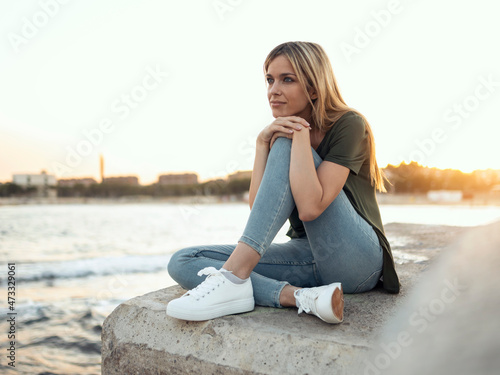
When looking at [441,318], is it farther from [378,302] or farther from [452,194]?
[452,194]

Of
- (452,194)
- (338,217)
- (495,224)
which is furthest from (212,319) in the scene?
(452,194)

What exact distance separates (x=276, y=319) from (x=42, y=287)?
5.91 metres

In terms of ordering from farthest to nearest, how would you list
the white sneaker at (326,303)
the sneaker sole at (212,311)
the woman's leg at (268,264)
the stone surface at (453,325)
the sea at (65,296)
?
the sea at (65,296) → the woman's leg at (268,264) → the sneaker sole at (212,311) → the white sneaker at (326,303) → the stone surface at (453,325)

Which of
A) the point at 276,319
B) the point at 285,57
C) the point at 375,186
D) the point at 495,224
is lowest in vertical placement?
the point at 276,319

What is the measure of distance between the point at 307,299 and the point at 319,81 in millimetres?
994

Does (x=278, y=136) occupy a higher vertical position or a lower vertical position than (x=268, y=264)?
higher

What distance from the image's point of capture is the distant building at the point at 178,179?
71287 millimetres

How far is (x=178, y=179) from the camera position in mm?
76188

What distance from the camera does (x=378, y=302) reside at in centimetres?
177

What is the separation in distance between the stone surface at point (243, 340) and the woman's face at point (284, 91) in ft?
3.06

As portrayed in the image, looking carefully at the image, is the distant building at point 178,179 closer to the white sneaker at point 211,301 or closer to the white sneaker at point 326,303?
the white sneaker at point 211,301

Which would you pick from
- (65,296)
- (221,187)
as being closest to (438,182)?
(221,187)

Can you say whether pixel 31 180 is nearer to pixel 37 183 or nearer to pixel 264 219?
pixel 37 183

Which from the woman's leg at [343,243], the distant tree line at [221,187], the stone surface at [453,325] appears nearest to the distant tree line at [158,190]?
the distant tree line at [221,187]
